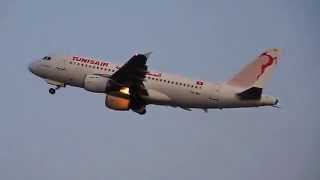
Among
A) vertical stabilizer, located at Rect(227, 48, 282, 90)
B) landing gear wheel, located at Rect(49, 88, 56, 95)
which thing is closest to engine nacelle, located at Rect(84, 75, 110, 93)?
landing gear wheel, located at Rect(49, 88, 56, 95)

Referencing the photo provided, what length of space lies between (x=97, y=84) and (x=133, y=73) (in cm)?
429

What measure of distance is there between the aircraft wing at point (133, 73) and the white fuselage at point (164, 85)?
3.35 feet

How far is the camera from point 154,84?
70.6m

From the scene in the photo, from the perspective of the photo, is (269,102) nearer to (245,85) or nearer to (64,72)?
(245,85)

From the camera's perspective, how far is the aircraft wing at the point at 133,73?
67875 millimetres

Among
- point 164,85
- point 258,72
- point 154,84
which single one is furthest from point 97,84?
point 258,72

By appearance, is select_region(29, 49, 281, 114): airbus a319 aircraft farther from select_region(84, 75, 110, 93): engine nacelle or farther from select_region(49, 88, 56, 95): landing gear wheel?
select_region(49, 88, 56, 95): landing gear wheel

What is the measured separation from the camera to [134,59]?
67875mm

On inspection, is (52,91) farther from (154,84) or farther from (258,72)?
(258,72)

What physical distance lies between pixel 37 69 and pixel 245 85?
25373 mm

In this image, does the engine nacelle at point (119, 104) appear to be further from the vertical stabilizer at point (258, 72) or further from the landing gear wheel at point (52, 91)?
the vertical stabilizer at point (258, 72)

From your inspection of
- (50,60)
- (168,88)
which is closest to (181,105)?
(168,88)

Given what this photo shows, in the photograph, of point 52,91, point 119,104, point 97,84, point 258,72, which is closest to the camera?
point 258,72

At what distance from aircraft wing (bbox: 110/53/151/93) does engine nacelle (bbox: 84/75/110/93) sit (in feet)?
3.93
